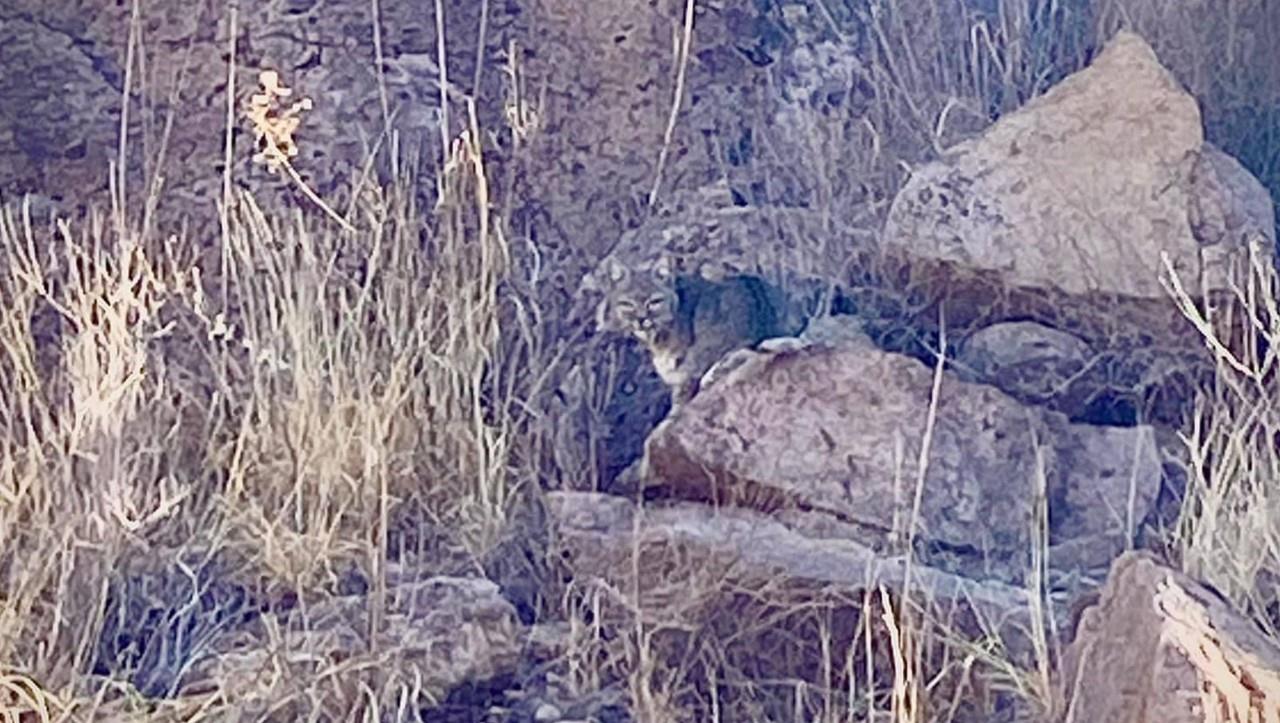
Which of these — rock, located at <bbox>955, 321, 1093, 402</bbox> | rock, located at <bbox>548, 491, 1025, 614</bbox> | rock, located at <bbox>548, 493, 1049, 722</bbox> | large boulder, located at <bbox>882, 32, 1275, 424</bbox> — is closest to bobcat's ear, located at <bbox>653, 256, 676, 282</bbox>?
large boulder, located at <bbox>882, 32, 1275, 424</bbox>

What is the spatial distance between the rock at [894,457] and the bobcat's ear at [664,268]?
1.61 feet

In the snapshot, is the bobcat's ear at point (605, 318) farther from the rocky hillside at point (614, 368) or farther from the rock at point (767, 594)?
the rock at point (767, 594)

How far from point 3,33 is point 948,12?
6.75 feet

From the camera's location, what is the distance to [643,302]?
427cm

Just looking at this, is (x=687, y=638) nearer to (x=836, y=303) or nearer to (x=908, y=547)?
(x=908, y=547)

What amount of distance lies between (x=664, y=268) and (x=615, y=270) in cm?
10

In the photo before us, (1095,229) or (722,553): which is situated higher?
(1095,229)

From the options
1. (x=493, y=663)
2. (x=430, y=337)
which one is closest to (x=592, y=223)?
(x=430, y=337)

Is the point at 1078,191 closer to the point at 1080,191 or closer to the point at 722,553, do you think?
the point at 1080,191

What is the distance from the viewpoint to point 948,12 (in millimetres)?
5133

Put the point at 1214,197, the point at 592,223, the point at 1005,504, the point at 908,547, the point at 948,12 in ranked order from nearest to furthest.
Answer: the point at 908,547, the point at 1005,504, the point at 1214,197, the point at 592,223, the point at 948,12

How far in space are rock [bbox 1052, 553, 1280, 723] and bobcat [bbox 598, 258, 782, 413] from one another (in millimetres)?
1268

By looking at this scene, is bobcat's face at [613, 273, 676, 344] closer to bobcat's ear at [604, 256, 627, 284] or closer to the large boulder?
bobcat's ear at [604, 256, 627, 284]

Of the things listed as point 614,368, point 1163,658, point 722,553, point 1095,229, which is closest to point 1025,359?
point 1095,229
